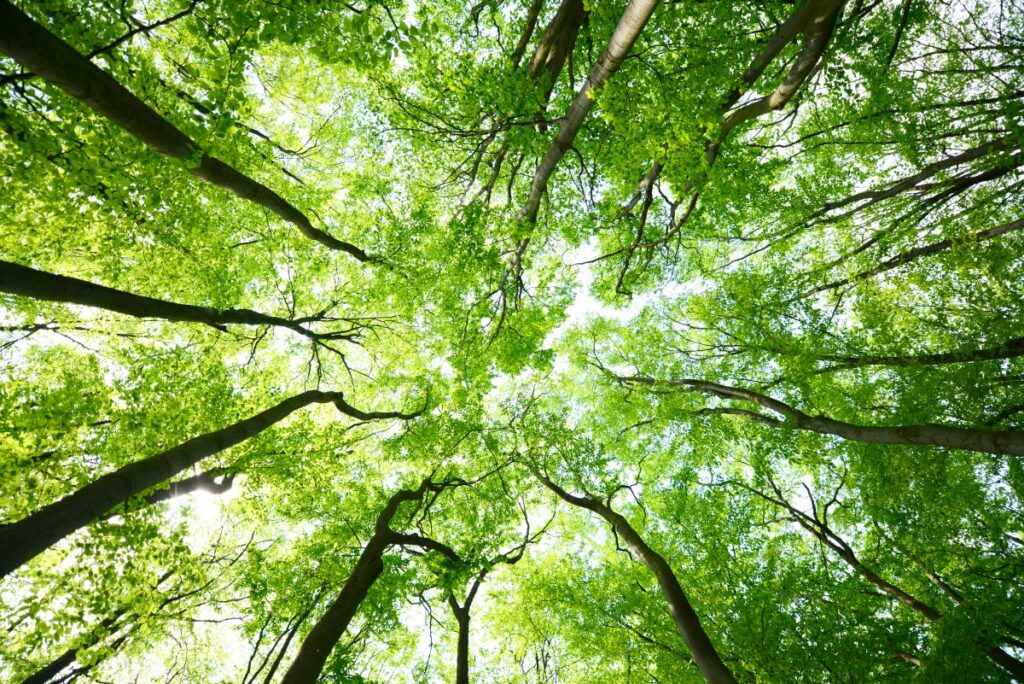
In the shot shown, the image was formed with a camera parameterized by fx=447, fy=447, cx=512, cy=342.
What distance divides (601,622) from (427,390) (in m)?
7.41

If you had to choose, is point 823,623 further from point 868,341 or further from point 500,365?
point 500,365

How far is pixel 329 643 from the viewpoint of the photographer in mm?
6262

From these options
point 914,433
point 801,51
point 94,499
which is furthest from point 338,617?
point 801,51

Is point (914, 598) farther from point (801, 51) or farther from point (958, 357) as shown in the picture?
point (801, 51)

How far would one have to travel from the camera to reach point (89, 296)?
17.3 ft

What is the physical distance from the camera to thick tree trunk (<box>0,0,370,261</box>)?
3.59 m

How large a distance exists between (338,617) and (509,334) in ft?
18.5

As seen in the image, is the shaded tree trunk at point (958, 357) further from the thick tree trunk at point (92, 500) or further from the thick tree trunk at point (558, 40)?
the thick tree trunk at point (92, 500)

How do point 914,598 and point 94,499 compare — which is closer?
point 94,499

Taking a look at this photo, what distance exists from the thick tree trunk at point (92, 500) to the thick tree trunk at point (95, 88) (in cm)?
353

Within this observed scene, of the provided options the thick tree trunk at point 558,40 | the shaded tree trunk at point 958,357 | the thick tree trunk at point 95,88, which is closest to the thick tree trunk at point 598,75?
the thick tree trunk at point 558,40

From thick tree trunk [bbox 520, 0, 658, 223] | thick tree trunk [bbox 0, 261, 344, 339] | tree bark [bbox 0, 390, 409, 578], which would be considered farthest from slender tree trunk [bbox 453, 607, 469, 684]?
thick tree trunk [bbox 520, 0, 658, 223]

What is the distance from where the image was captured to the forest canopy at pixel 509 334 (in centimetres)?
593

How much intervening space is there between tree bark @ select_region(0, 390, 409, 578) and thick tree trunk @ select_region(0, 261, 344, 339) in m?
1.80
